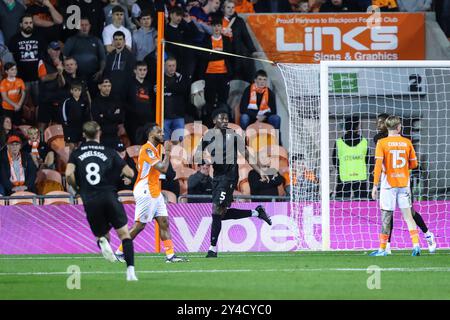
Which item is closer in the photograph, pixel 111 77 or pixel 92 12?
pixel 111 77

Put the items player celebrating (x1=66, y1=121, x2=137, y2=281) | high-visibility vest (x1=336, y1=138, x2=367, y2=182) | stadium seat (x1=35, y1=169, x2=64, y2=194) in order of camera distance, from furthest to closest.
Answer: stadium seat (x1=35, y1=169, x2=64, y2=194) → high-visibility vest (x1=336, y1=138, x2=367, y2=182) → player celebrating (x1=66, y1=121, x2=137, y2=281)

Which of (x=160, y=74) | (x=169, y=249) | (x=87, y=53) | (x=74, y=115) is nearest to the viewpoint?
(x=169, y=249)

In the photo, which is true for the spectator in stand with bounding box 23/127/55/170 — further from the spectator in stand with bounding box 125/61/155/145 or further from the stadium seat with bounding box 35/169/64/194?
the spectator in stand with bounding box 125/61/155/145

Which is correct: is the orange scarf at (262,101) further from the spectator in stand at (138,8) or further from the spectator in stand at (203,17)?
the spectator in stand at (138,8)

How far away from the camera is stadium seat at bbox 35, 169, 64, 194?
20328 millimetres

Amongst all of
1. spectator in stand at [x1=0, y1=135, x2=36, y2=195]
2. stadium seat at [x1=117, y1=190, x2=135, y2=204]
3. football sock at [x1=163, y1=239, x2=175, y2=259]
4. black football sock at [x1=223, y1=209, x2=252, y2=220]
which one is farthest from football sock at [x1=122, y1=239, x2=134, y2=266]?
spectator in stand at [x1=0, y1=135, x2=36, y2=195]

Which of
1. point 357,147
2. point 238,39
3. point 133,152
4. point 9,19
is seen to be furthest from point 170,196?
point 9,19

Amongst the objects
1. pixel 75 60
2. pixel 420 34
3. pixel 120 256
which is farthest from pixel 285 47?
pixel 120 256

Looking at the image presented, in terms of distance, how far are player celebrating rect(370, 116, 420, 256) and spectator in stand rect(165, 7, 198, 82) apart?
598 centimetres

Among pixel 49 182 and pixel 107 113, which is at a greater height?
pixel 107 113

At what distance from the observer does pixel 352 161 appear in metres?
19.6

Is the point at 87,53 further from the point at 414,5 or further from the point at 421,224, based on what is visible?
the point at 421,224

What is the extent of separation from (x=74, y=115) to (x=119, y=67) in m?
1.35

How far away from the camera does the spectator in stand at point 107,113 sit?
20594 mm
